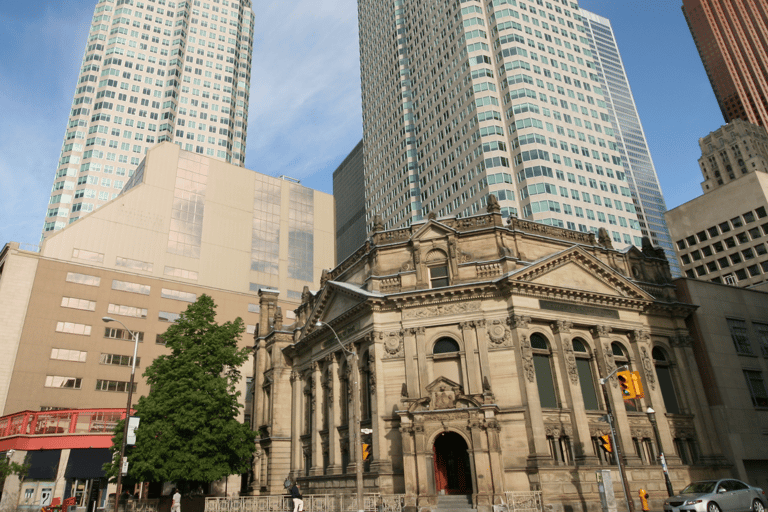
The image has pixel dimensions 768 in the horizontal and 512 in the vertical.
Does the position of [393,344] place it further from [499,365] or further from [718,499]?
[718,499]

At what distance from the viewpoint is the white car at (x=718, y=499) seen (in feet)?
71.6

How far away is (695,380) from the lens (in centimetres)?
3909

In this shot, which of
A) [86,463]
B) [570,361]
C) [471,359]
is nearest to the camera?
[471,359]

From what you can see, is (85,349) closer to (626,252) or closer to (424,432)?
(424,432)

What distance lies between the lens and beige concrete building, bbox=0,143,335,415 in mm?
63156

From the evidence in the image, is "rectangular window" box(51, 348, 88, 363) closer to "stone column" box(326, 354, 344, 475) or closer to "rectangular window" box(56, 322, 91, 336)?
"rectangular window" box(56, 322, 91, 336)

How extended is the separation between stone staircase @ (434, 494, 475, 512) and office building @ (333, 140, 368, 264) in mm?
108359

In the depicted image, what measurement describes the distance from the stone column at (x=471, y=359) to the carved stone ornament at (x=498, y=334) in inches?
41.2

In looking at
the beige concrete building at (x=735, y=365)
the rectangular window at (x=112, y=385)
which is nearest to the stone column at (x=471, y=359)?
the beige concrete building at (x=735, y=365)

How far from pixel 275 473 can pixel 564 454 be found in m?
25.1

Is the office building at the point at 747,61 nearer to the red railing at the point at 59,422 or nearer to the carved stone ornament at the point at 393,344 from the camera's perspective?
the carved stone ornament at the point at 393,344

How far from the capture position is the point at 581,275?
122 feet

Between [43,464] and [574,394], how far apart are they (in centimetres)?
4712

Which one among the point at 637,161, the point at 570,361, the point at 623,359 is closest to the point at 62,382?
the point at 570,361
